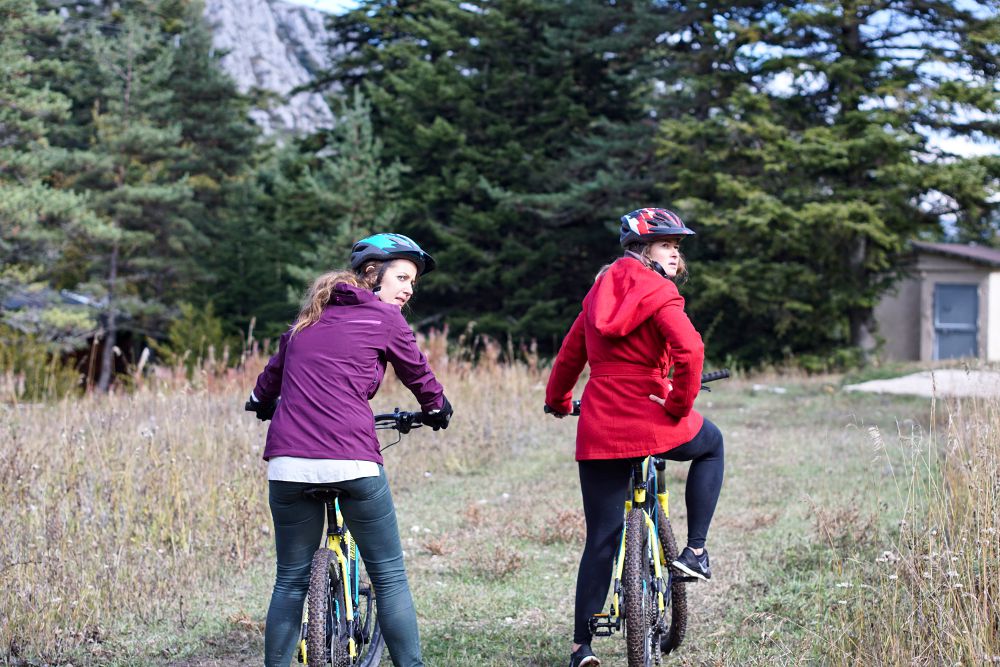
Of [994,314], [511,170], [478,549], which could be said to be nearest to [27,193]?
[511,170]

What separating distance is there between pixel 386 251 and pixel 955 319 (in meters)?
23.7

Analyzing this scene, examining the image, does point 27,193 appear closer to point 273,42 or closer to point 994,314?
point 994,314

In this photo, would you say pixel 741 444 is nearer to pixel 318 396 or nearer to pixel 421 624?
pixel 421 624

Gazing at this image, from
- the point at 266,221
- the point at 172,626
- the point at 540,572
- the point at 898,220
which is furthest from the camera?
the point at 266,221

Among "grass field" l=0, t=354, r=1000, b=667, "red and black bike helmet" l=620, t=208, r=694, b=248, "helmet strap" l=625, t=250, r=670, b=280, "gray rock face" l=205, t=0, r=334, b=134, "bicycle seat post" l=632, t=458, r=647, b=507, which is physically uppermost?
"gray rock face" l=205, t=0, r=334, b=134

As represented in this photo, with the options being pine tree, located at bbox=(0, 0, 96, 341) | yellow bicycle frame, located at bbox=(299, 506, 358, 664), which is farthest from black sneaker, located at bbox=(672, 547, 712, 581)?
pine tree, located at bbox=(0, 0, 96, 341)

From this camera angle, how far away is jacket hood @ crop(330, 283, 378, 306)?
369 centimetres

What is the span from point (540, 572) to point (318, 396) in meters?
3.06

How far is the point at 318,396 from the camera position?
3.55m

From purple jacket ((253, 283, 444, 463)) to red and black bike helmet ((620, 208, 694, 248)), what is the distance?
99cm

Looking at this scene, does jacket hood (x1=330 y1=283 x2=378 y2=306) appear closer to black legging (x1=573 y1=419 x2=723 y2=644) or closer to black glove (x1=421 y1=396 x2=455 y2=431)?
black glove (x1=421 y1=396 x2=455 y2=431)

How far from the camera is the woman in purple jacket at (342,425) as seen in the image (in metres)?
3.51

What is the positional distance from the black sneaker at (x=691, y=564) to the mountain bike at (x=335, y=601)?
1.26 meters

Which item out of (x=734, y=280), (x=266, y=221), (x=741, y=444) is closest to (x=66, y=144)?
(x=266, y=221)
